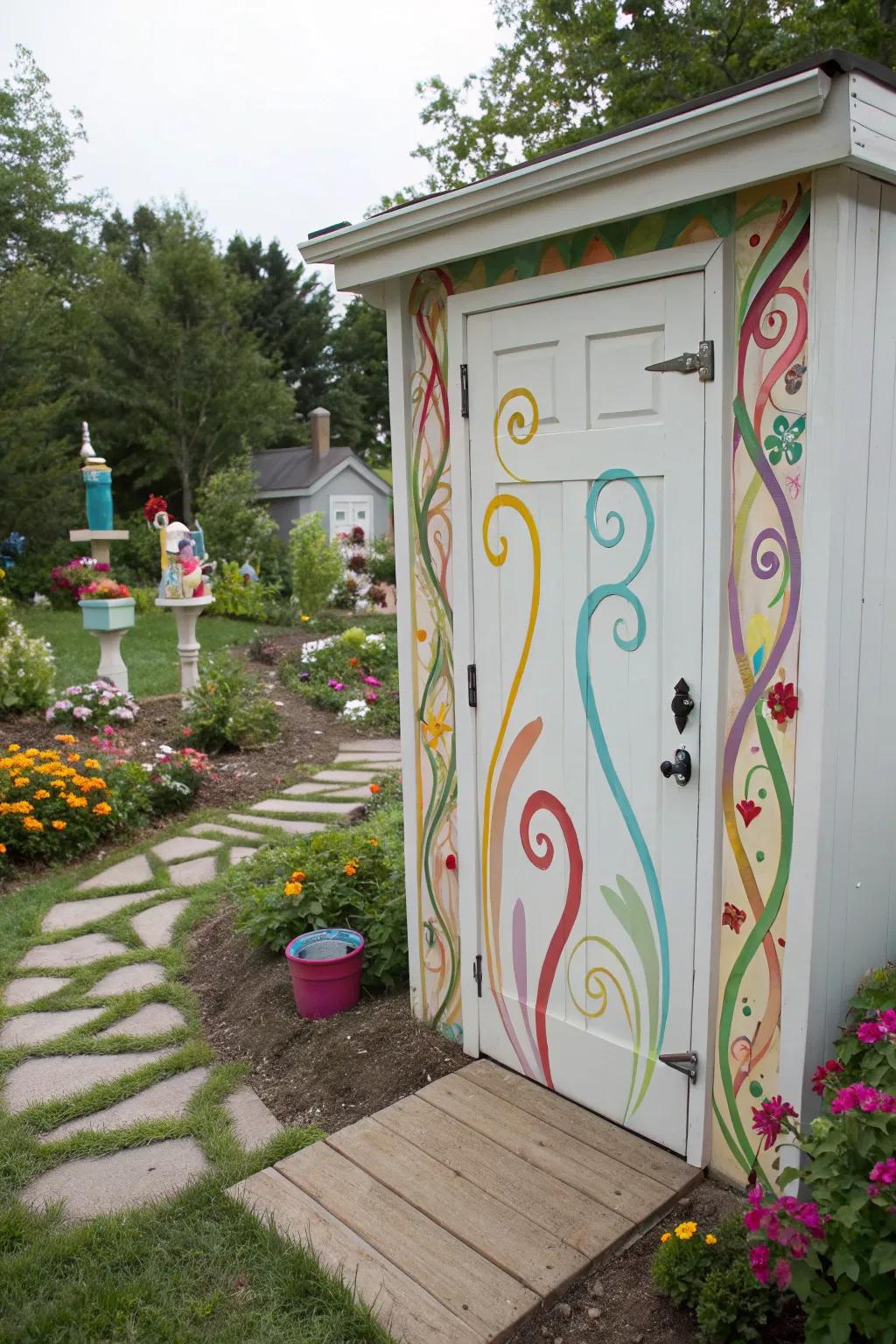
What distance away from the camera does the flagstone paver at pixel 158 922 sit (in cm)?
446

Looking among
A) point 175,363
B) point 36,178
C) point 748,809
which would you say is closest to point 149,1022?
point 748,809

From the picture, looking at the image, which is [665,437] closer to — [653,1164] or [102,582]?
[653,1164]

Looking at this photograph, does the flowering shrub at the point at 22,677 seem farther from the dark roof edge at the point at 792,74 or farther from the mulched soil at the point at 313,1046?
the dark roof edge at the point at 792,74

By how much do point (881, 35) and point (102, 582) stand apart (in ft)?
32.5

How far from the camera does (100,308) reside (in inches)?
755

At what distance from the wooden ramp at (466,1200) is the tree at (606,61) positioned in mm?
8812

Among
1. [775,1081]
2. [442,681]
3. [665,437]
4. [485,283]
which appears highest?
[485,283]

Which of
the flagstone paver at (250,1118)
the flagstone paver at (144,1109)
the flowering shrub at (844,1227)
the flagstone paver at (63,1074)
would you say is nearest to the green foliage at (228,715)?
the flagstone paver at (63,1074)

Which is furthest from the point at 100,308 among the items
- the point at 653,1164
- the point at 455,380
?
the point at 653,1164

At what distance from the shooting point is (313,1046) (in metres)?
3.43

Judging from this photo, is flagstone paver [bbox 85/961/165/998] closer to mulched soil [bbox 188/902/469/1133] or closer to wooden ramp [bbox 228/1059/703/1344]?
mulched soil [bbox 188/902/469/1133]

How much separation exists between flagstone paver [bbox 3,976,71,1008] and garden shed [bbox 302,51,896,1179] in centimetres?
181

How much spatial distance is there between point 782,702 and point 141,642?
1082cm

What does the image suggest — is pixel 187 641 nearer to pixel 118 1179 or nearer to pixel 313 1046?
pixel 313 1046
